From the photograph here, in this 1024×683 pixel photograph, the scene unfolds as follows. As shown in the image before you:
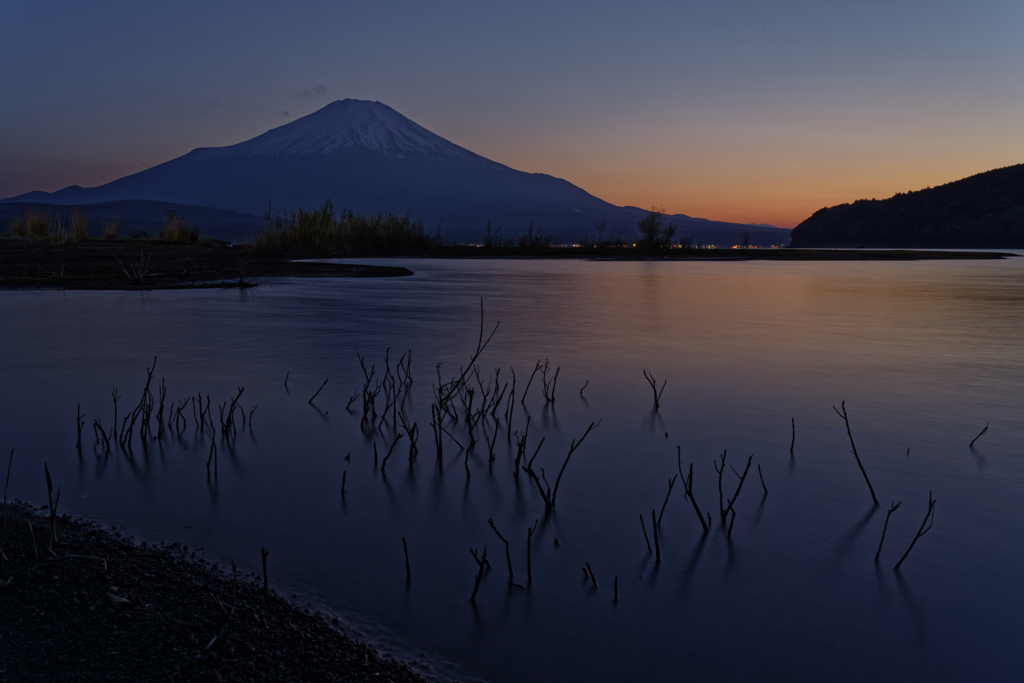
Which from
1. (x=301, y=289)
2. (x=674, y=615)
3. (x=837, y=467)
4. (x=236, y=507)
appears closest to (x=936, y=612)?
(x=674, y=615)

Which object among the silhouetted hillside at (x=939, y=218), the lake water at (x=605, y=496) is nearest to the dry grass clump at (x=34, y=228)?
the lake water at (x=605, y=496)

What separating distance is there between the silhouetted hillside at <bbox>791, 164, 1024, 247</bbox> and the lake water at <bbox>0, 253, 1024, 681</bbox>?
81.8 m

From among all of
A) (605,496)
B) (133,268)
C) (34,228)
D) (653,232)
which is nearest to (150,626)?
(605,496)

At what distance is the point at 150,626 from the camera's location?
228 centimetres

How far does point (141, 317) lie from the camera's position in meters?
10.9

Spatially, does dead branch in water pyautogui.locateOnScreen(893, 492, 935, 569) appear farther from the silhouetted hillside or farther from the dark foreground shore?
the silhouetted hillside

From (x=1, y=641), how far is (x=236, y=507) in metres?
1.42

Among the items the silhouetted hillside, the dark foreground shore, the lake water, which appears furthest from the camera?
the silhouetted hillside

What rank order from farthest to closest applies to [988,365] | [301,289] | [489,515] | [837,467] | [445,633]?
[301,289]
[988,365]
[837,467]
[489,515]
[445,633]

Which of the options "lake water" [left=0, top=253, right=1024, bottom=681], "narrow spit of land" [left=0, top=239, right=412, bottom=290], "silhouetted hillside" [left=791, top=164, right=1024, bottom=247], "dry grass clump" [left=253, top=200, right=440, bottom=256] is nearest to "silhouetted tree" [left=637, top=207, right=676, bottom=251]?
"dry grass clump" [left=253, top=200, right=440, bottom=256]

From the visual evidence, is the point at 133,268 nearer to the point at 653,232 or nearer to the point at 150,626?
the point at 150,626

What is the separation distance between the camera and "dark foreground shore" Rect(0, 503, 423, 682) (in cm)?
208

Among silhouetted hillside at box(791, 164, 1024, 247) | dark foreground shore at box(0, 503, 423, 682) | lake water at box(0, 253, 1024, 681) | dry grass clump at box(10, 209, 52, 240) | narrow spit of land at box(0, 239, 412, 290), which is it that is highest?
silhouetted hillside at box(791, 164, 1024, 247)

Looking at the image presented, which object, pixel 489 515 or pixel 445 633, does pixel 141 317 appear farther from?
pixel 445 633
